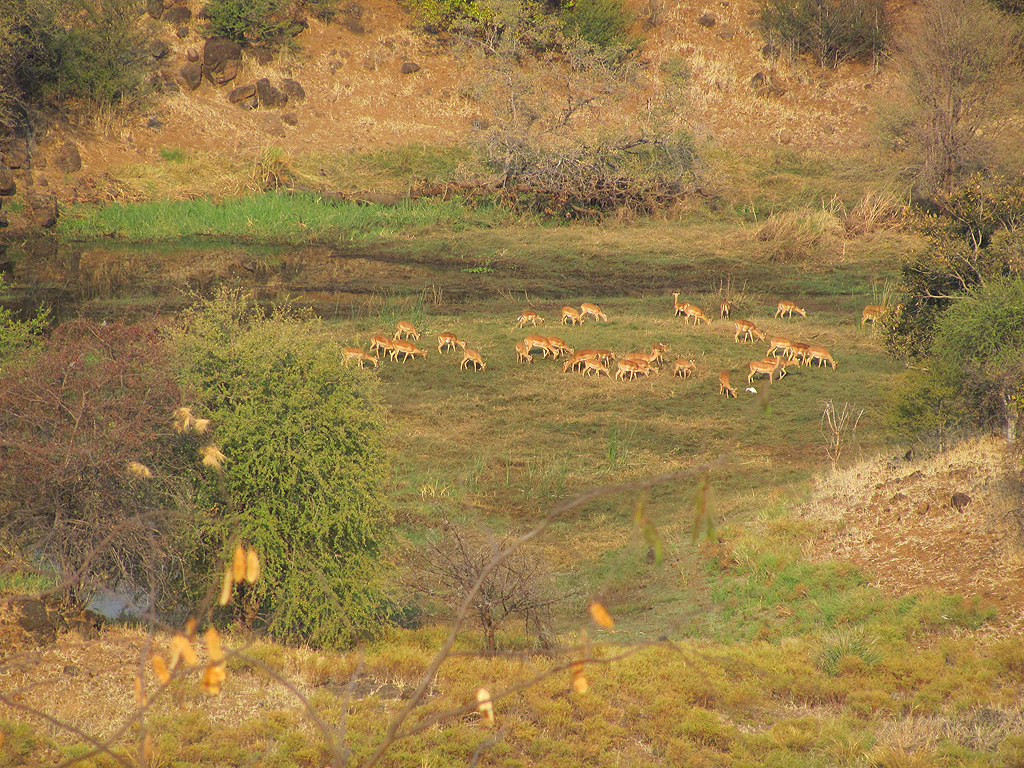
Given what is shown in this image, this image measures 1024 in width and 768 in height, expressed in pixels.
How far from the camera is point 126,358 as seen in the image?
375 inches

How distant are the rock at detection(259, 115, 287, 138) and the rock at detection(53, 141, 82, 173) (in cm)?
701

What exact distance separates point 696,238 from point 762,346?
32.4 ft

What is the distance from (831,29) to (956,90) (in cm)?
1334

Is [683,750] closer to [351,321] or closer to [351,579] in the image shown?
[351,579]

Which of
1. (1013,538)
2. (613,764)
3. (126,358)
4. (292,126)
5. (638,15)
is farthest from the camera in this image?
(638,15)

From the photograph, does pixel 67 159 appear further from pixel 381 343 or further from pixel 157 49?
pixel 381 343

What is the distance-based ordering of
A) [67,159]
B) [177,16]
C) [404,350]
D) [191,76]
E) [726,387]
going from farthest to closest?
[177,16] → [191,76] → [67,159] → [404,350] → [726,387]

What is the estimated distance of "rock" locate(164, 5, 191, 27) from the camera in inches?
1594

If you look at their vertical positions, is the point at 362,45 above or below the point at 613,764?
above

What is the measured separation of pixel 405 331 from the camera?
1998 cm

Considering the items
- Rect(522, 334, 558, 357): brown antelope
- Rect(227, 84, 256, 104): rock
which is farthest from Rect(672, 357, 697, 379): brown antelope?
Rect(227, 84, 256, 104): rock

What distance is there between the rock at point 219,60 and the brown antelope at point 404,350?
2396 centimetres

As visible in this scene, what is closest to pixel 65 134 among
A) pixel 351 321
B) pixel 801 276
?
pixel 351 321

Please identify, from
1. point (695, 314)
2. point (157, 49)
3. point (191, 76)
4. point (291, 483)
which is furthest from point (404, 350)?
point (157, 49)
